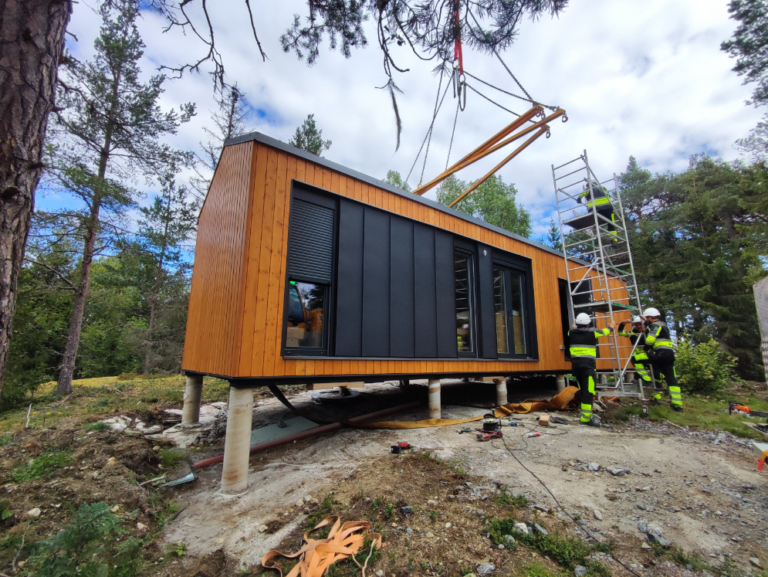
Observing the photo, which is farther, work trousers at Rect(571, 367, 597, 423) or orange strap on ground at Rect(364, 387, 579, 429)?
work trousers at Rect(571, 367, 597, 423)

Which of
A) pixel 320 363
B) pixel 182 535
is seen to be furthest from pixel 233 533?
pixel 320 363

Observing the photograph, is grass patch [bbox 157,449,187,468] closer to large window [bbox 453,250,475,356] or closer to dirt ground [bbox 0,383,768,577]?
dirt ground [bbox 0,383,768,577]

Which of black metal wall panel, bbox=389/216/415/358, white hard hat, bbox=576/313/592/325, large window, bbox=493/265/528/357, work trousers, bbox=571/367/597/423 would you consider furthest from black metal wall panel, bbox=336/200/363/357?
white hard hat, bbox=576/313/592/325

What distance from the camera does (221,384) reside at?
10.9 metres

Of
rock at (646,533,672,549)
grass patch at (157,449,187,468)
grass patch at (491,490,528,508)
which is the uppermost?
grass patch at (491,490,528,508)

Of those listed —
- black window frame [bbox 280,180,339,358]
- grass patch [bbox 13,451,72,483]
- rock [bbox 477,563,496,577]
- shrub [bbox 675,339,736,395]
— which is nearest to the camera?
rock [bbox 477,563,496,577]

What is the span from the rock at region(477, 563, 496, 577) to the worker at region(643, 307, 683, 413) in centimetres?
613

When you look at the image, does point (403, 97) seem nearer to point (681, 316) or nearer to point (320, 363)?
point (320, 363)

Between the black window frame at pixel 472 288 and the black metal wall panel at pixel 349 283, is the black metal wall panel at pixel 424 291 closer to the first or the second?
the black window frame at pixel 472 288

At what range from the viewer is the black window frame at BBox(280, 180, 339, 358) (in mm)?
4227

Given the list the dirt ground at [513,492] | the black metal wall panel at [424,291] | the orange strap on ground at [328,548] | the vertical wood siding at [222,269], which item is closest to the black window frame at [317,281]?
the vertical wood siding at [222,269]

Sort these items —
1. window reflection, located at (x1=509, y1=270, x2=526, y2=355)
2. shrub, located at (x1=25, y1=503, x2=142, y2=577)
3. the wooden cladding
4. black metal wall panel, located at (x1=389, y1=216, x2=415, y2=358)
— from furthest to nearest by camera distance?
window reflection, located at (x1=509, y1=270, x2=526, y2=355)
black metal wall panel, located at (x1=389, y1=216, x2=415, y2=358)
the wooden cladding
shrub, located at (x1=25, y1=503, x2=142, y2=577)

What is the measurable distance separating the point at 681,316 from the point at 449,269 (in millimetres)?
19798

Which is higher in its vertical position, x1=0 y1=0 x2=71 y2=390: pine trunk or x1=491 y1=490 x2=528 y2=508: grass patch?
x1=0 y1=0 x2=71 y2=390: pine trunk
